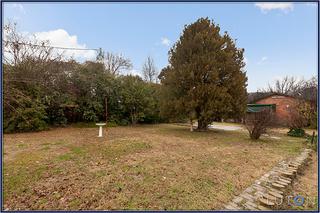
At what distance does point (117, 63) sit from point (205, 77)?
19.9 meters

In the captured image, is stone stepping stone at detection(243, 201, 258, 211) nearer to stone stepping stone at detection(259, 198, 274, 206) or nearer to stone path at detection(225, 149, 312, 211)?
stone path at detection(225, 149, 312, 211)

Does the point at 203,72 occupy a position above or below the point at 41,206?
above

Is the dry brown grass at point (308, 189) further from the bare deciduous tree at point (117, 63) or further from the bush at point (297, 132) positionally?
the bare deciduous tree at point (117, 63)

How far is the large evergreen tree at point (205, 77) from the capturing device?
10.1 meters

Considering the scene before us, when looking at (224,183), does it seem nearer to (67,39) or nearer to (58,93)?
(58,93)

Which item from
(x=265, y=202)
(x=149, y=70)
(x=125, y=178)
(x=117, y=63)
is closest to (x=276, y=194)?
(x=265, y=202)

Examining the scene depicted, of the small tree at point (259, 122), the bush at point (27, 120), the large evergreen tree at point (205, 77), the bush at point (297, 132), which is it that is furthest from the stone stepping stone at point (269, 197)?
the bush at point (27, 120)

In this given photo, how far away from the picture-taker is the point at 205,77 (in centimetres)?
1066

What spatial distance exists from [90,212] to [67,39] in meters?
13.8

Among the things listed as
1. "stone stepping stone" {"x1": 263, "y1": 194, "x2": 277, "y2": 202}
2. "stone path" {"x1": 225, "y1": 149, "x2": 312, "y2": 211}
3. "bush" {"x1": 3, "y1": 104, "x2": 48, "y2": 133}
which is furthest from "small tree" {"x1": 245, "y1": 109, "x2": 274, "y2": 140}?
"bush" {"x1": 3, "y1": 104, "x2": 48, "y2": 133}

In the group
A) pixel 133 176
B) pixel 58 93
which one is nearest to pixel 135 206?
pixel 133 176

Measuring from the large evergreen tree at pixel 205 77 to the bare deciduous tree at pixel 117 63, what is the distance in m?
17.5

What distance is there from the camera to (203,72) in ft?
34.1

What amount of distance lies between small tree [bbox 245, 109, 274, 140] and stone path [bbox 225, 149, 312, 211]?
4134 mm
